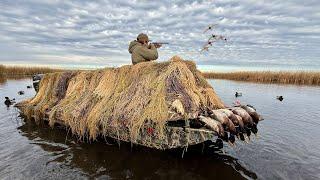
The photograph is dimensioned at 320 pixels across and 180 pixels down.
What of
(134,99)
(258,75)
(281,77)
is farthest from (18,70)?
(134,99)

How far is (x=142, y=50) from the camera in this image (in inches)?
399

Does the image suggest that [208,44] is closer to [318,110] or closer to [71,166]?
[71,166]

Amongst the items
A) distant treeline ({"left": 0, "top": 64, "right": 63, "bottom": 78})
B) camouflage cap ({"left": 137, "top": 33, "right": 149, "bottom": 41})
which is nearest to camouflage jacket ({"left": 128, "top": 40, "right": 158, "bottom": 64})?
camouflage cap ({"left": 137, "top": 33, "right": 149, "bottom": 41})

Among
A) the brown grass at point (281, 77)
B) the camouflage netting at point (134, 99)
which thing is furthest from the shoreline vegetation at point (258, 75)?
the camouflage netting at point (134, 99)

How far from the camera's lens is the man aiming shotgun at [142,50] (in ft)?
33.3

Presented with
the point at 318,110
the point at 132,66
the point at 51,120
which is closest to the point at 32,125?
the point at 51,120

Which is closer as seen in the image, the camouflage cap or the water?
the water

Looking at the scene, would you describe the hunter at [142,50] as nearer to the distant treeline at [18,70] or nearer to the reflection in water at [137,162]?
the reflection in water at [137,162]

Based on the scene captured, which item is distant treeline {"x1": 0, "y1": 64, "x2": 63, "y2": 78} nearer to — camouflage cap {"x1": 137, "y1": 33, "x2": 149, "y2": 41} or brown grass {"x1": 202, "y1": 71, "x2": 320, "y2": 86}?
brown grass {"x1": 202, "y1": 71, "x2": 320, "y2": 86}

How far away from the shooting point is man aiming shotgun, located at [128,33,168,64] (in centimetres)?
1015

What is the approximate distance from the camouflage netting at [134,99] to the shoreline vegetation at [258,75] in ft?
106

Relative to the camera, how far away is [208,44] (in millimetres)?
9102

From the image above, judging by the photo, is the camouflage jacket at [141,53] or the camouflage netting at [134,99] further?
the camouflage jacket at [141,53]

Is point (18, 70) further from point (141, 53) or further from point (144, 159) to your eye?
point (144, 159)
